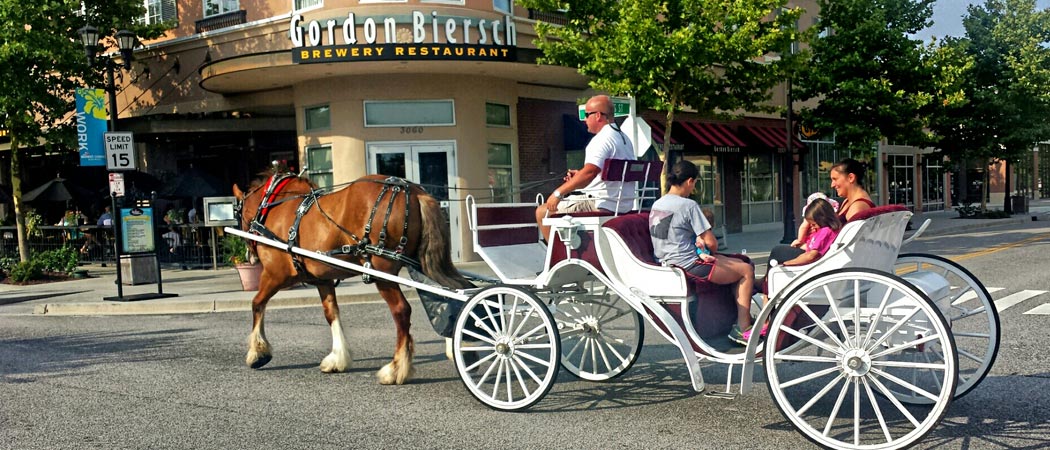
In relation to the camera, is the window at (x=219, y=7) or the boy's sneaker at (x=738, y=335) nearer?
the boy's sneaker at (x=738, y=335)

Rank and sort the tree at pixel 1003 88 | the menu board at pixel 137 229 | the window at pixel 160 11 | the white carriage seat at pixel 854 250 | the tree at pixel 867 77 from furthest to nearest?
the tree at pixel 1003 88, the tree at pixel 867 77, the window at pixel 160 11, the menu board at pixel 137 229, the white carriage seat at pixel 854 250

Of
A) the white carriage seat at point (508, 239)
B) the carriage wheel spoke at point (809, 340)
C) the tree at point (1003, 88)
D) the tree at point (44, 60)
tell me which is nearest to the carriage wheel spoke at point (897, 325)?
the carriage wheel spoke at point (809, 340)

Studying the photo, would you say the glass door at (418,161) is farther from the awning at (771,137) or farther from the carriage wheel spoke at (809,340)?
the carriage wheel spoke at (809,340)

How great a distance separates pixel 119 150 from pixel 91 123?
4.33 metres

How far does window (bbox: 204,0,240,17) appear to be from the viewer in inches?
816

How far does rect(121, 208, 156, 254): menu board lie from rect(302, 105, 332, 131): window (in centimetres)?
507

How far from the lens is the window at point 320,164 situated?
19484 mm

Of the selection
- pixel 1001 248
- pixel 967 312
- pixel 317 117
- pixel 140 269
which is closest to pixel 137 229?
pixel 140 269

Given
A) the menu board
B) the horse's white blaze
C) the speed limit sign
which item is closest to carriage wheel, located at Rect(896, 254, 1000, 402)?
the horse's white blaze

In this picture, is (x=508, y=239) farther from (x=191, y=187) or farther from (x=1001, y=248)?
(x=1001, y=248)

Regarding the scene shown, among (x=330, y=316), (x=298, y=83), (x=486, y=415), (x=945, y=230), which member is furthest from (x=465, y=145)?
(x=945, y=230)

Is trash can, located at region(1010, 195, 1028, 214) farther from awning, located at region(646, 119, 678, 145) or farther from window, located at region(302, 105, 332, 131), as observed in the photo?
window, located at region(302, 105, 332, 131)

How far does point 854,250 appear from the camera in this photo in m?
4.94

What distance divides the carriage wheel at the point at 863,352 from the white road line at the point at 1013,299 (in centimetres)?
537
